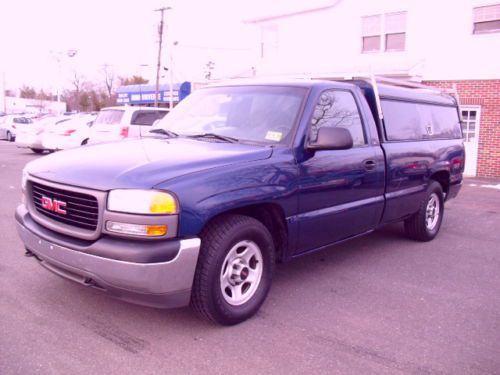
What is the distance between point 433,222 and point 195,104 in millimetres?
3645

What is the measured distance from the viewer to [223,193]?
11.4ft

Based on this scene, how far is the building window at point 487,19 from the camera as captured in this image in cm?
1394

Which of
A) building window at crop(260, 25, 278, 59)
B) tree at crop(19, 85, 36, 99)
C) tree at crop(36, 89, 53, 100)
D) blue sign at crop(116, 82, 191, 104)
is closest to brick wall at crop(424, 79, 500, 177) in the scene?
building window at crop(260, 25, 278, 59)

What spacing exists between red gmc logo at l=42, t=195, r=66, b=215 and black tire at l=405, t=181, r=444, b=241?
432cm

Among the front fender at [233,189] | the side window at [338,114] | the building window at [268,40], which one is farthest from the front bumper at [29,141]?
the front fender at [233,189]

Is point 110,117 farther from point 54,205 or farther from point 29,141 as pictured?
point 54,205

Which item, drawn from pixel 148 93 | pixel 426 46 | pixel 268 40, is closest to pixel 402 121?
pixel 426 46

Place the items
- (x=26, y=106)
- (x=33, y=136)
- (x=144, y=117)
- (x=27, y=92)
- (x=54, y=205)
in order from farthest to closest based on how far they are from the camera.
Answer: (x=27, y=92) → (x=26, y=106) → (x=33, y=136) → (x=144, y=117) → (x=54, y=205)

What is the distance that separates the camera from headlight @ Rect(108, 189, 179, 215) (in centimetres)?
315

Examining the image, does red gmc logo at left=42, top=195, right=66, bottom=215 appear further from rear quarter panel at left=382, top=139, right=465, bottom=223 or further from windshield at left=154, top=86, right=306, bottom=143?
rear quarter panel at left=382, top=139, right=465, bottom=223

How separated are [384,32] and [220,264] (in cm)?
1462

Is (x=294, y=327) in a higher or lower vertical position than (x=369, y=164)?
lower

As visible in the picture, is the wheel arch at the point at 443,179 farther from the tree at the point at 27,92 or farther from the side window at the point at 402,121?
the tree at the point at 27,92

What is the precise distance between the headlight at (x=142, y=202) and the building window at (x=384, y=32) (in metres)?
14.5
